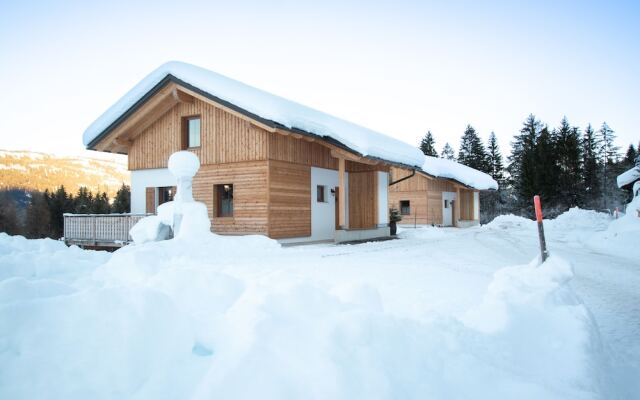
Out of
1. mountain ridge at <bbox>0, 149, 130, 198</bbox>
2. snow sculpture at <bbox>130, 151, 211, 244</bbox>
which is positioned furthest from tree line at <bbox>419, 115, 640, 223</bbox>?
mountain ridge at <bbox>0, 149, 130, 198</bbox>

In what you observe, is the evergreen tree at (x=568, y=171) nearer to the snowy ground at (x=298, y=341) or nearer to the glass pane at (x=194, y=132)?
the glass pane at (x=194, y=132)

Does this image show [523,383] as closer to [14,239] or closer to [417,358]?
[417,358]

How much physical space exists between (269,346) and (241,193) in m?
11.5

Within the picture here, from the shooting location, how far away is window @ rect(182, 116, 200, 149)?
15242 mm

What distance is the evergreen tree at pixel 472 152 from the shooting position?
160ft

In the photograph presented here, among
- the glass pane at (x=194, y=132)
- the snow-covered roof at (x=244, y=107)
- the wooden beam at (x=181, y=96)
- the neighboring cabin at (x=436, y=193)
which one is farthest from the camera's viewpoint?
the neighboring cabin at (x=436, y=193)

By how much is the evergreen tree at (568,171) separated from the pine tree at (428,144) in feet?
50.9

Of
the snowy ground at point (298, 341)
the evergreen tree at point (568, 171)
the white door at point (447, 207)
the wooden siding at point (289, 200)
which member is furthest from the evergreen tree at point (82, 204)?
the evergreen tree at point (568, 171)

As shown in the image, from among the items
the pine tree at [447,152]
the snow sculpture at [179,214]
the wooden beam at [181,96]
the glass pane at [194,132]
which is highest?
the pine tree at [447,152]

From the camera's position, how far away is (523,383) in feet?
9.52

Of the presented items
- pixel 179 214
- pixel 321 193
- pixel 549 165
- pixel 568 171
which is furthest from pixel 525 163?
pixel 179 214

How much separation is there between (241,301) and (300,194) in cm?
1127

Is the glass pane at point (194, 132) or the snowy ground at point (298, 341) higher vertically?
the glass pane at point (194, 132)

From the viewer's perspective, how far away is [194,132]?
15328 millimetres
